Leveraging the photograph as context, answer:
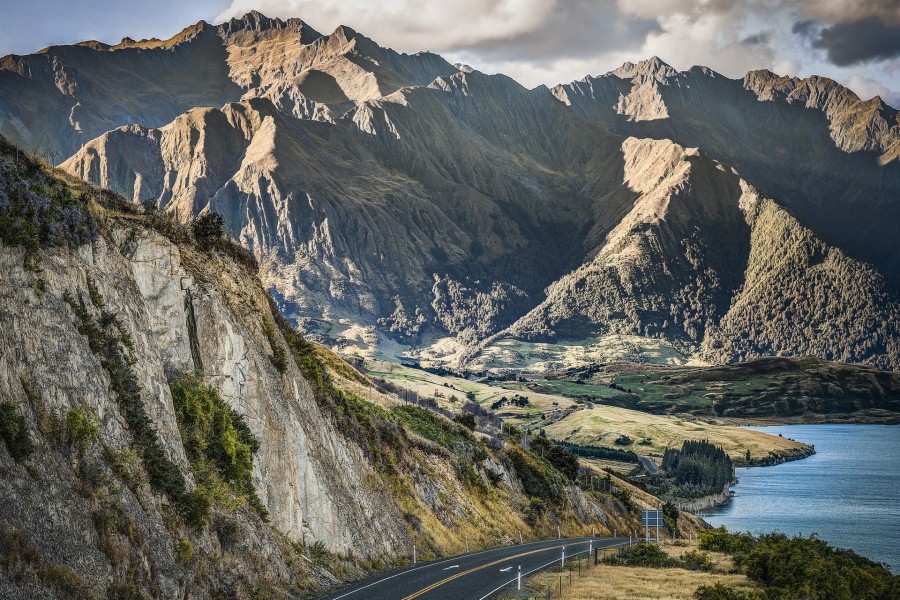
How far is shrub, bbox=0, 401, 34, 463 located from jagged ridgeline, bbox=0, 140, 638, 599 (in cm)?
6

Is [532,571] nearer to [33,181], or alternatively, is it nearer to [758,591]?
[758,591]

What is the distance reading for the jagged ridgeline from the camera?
28266 mm

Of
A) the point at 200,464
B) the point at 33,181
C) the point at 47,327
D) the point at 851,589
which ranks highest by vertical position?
the point at 33,181

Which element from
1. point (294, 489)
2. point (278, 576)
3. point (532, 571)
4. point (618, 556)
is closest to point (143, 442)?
point (278, 576)

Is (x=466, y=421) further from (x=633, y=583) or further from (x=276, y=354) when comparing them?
(x=276, y=354)

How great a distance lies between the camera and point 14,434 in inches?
1069

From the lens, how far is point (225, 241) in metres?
53.7

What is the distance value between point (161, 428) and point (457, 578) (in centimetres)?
1908

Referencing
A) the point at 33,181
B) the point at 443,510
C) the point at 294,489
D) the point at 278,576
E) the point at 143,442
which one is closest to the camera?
the point at 143,442

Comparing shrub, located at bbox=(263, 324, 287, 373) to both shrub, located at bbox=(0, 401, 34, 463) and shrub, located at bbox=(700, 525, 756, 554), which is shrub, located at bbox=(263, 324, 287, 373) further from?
shrub, located at bbox=(700, 525, 756, 554)

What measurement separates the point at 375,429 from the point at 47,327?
40012mm

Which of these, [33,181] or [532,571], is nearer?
[33,181]

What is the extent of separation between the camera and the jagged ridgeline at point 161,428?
2827 cm

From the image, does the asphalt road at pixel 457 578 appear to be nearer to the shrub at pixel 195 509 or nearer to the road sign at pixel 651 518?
the shrub at pixel 195 509
